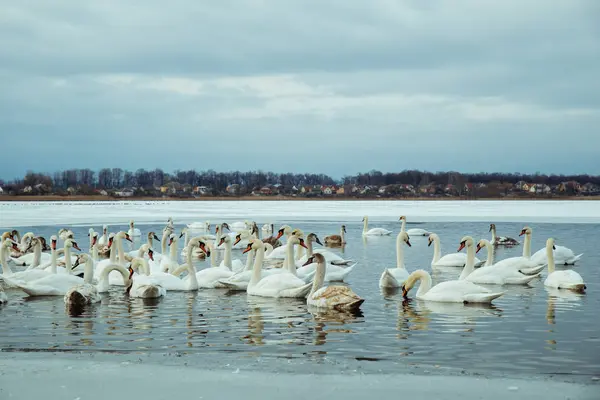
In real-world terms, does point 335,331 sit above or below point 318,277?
below

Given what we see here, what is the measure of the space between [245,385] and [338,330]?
2.91 m

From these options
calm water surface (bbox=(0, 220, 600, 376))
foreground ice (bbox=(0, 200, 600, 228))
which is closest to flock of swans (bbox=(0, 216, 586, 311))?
calm water surface (bbox=(0, 220, 600, 376))

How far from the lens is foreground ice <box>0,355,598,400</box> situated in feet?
21.1

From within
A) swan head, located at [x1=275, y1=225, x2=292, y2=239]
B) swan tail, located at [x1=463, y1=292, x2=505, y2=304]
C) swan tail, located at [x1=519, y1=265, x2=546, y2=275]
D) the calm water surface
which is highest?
swan head, located at [x1=275, y1=225, x2=292, y2=239]

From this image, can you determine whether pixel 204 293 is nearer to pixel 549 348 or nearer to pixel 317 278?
pixel 317 278

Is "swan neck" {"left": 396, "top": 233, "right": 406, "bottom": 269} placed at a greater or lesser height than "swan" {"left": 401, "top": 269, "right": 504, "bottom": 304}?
greater

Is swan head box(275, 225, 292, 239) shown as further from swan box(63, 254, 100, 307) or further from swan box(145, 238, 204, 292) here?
swan box(63, 254, 100, 307)

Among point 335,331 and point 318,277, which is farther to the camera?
point 318,277

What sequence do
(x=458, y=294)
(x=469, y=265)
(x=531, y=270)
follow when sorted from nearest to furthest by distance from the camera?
1. (x=458, y=294)
2. (x=531, y=270)
3. (x=469, y=265)

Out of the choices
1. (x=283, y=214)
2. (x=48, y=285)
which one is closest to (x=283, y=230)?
(x=48, y=285)

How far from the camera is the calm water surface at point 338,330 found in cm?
800

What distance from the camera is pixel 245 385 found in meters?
6.75

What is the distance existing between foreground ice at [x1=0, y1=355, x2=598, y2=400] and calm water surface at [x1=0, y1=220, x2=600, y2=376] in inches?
22.6

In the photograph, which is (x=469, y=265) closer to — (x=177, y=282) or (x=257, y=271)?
(x=257, y=271)
